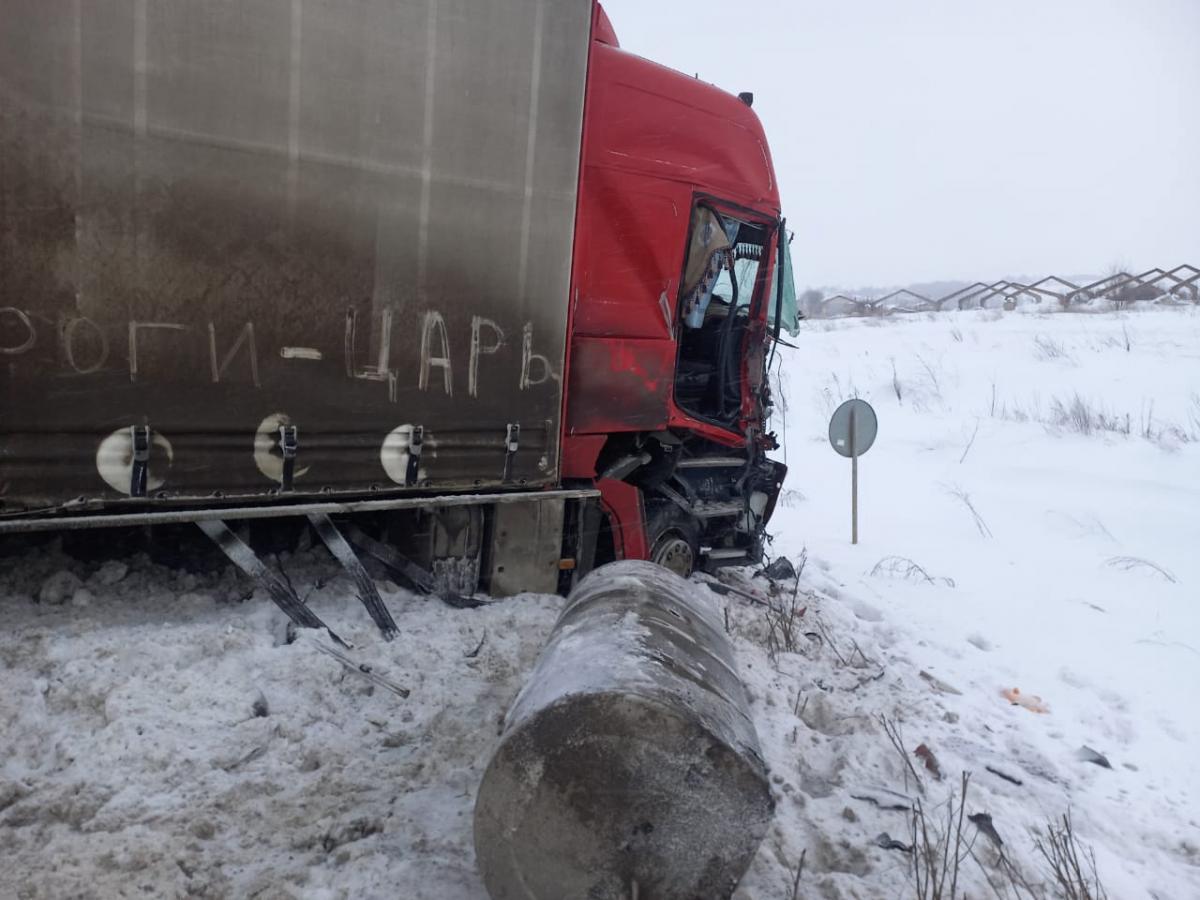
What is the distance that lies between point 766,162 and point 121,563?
17.3 feet

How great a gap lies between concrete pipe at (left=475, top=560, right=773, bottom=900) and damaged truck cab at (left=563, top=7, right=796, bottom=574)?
9.67ft

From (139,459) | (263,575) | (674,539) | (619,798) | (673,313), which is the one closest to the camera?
(619,798)

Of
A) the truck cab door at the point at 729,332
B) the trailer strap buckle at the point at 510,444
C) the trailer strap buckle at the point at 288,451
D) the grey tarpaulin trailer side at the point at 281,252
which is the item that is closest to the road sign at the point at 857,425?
the truck cab door at the point at 729,332

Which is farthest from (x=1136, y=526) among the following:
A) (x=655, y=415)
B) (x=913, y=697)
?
(x=655, y=415)

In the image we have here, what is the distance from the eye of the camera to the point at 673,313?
593cm

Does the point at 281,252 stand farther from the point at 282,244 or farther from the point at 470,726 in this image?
the point at 470,726

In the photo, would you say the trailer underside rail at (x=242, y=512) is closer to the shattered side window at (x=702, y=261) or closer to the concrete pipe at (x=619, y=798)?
the shattered side window at (x=702, y=261)

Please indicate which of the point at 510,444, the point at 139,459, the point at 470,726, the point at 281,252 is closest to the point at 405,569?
the point at 510,444

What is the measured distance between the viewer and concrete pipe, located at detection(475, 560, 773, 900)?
2.45 meters

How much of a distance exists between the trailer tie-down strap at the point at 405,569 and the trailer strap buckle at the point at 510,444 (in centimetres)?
78

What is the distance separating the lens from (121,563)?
4.27 metres

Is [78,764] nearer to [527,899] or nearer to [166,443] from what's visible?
[166,443]

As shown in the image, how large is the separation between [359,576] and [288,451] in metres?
0.86

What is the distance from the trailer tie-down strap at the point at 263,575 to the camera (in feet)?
13.5
